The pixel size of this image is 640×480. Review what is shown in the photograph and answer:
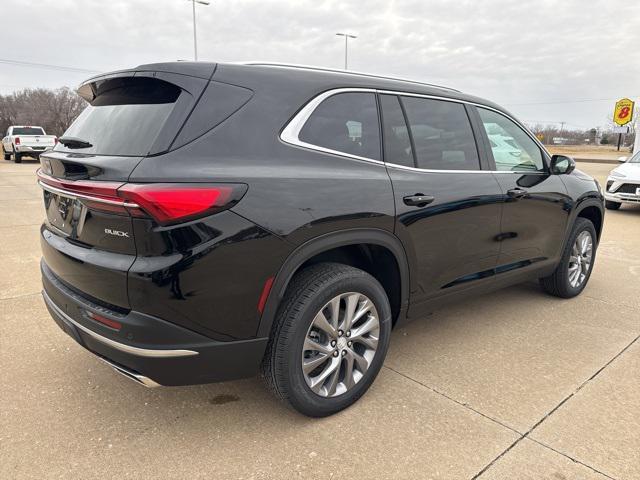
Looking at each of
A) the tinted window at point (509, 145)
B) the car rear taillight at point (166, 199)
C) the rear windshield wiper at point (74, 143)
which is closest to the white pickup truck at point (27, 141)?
the rear windshield wiper at point (74, 143)

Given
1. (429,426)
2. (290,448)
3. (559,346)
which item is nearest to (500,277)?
(559,346)

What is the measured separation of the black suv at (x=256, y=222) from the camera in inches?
81.0

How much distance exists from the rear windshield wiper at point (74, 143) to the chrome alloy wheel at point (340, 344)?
58.0 inches

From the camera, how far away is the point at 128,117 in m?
2.39

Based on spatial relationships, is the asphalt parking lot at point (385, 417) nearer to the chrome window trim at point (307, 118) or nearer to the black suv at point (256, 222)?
the black suv at point (256, 222)

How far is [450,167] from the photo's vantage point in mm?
3191

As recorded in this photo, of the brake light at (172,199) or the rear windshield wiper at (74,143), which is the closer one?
the brake light at (172,199)

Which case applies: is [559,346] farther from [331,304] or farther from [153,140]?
[153,140]

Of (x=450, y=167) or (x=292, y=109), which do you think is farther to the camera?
(x=450, y=167)

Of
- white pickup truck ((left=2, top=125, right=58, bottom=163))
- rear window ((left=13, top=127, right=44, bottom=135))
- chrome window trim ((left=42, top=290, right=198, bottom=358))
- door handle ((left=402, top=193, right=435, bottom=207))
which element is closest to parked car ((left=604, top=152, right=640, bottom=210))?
door handle ((left=402, top=193, right=435, bottom=207))

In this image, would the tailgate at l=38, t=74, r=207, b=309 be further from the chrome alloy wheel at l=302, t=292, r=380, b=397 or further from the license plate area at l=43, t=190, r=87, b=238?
the chrome alloy wheel at l=302, t=292, r=380, b=397

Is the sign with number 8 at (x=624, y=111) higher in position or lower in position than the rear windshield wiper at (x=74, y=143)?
higher

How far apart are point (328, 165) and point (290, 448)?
55.3 inches

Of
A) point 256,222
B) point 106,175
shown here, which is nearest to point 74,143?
point 106,175
